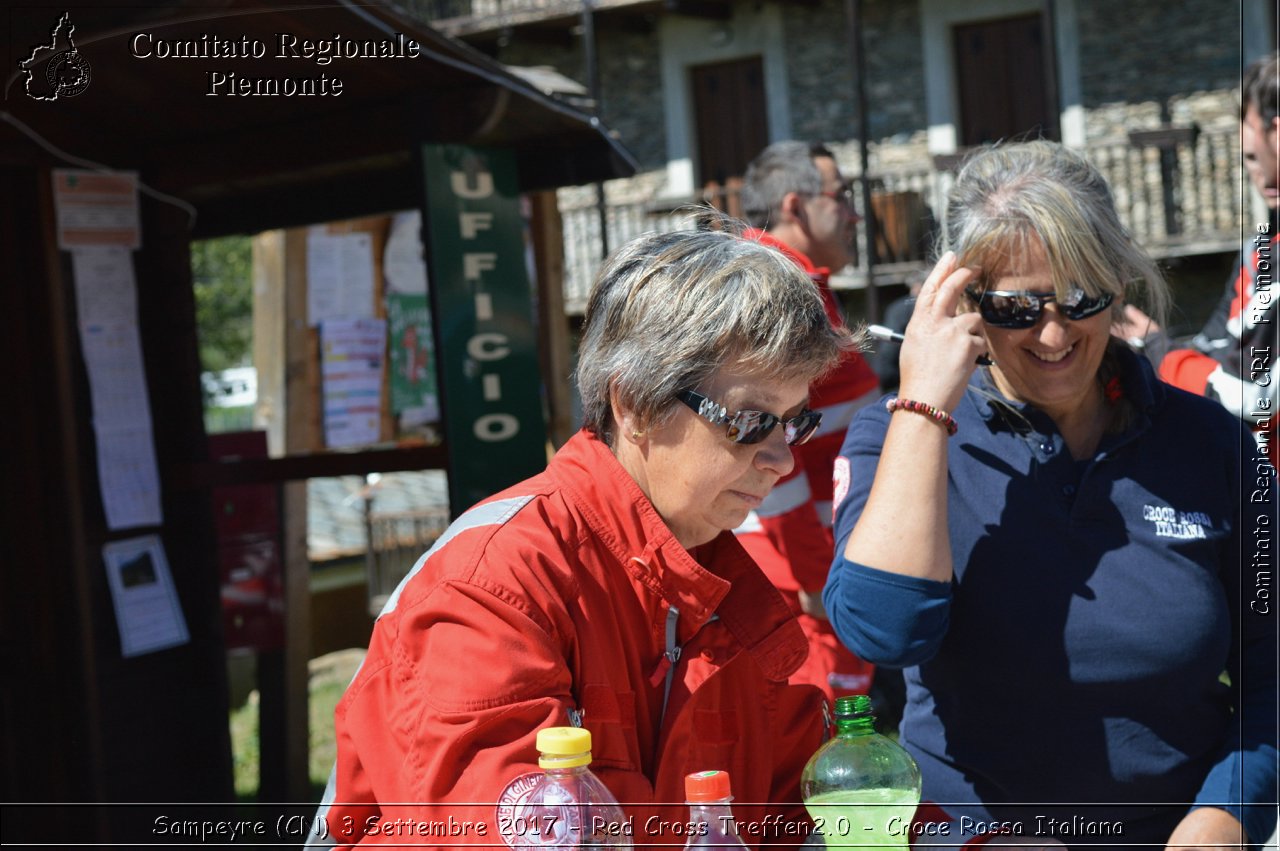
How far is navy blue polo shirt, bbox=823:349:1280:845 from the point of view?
1.91m

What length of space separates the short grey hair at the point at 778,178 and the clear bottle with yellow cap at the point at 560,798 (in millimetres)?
2800

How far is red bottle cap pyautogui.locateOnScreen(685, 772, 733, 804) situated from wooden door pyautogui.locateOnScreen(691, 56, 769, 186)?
17.3 m

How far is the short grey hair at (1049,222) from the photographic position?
197 cm

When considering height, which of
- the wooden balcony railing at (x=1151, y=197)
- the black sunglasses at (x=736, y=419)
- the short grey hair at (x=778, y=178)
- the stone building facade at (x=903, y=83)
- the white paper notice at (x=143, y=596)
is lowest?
the white paper notice at (x=143, y=596)

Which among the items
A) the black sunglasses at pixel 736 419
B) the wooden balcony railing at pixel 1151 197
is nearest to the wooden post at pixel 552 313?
the black sunglasses at pixel 736 419

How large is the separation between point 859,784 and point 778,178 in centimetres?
271

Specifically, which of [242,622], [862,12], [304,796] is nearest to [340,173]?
[242,622]

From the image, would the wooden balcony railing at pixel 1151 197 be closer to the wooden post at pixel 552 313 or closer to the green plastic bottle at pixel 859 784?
the wooden post at pixel 552 313

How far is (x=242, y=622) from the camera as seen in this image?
14.8ft

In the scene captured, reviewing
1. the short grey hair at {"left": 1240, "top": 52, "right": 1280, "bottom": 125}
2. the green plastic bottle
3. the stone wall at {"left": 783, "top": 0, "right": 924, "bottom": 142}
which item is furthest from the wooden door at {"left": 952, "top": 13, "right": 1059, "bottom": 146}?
the green plastic bottle

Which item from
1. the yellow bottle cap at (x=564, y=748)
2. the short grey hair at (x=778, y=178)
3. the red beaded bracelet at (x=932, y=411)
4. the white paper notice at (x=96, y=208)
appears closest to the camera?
the yellow bottle cap at (x=564, y=748)

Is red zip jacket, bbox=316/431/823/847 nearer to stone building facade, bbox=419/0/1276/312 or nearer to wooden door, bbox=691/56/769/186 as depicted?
stone building facade, bbox=419/0/1276/312

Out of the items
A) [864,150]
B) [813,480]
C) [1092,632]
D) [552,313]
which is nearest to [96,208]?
[552,313]

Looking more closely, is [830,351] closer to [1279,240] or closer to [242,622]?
[1279,240]
